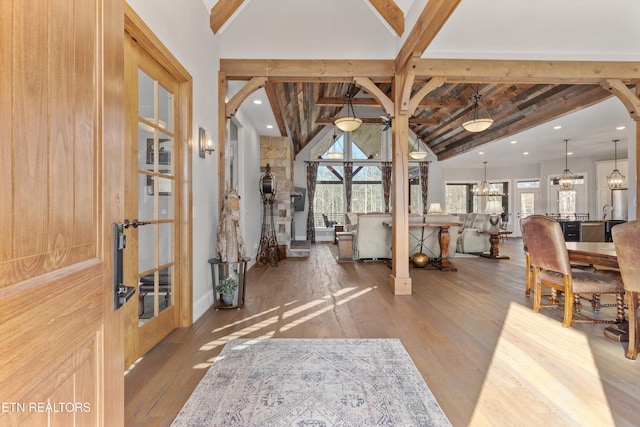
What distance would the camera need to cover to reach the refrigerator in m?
8.57

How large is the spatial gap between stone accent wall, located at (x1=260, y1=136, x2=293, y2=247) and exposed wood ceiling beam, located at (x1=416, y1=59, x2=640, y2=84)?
3.94 metres

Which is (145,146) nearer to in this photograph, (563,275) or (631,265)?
(631,265)

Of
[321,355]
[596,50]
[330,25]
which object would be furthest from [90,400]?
[596,50]

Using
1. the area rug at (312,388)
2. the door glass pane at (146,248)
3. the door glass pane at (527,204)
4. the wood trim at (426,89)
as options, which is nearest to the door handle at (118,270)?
the area rug at (312,388)

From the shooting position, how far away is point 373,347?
7.70 ft

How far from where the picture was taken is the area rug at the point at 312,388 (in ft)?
5.11

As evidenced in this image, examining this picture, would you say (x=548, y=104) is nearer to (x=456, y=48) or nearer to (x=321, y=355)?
(x=456, y=48)

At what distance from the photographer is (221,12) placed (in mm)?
3428

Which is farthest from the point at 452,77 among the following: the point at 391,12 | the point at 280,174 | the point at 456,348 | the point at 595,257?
the point at 280,174

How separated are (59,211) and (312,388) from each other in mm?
1633

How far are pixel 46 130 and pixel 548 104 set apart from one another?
25.0 ft

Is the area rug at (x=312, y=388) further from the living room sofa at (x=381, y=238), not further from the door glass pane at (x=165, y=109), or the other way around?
the living room sofa at (x=381, y=238)

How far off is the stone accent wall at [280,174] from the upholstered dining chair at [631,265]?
18.5 ft

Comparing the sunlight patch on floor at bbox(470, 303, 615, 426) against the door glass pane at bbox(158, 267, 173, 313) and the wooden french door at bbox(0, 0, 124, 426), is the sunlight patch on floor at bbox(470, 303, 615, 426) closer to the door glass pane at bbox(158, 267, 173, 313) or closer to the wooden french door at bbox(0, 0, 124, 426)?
the wooden french door at bbox(0, 0, 124, 426)
